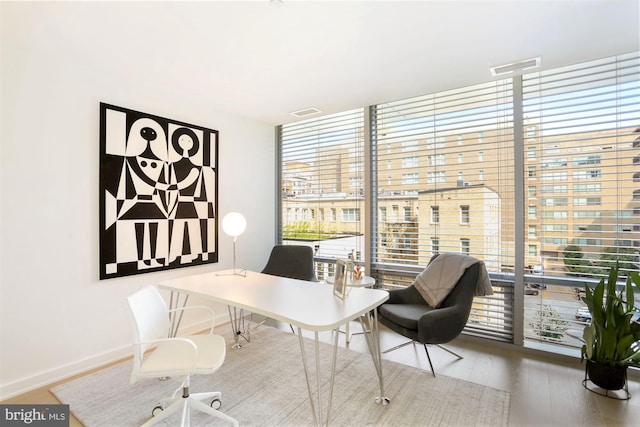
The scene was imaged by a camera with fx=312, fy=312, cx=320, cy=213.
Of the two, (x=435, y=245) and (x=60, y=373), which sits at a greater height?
(x=435, y=245)

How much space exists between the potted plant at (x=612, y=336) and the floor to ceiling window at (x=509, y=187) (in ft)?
1.55

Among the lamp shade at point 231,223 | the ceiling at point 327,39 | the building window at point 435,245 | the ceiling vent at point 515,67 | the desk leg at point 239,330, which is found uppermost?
the ceiling at point 327,39

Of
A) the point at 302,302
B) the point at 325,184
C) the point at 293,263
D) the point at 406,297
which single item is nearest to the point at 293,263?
the point at 293,263

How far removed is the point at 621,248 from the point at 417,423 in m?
2.19

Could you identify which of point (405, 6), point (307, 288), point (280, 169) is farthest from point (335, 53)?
point (280, 169)

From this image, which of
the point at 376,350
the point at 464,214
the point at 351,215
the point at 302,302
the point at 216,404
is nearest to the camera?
the point at 302,302

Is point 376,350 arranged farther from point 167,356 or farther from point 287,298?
point 167,356

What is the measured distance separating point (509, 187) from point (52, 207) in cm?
397

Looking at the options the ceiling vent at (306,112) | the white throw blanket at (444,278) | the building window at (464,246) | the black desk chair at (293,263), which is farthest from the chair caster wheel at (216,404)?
the ceiling vent at (306,112)

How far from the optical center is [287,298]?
2076 millimetres

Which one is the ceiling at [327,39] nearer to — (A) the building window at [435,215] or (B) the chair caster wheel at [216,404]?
(A) the building window at [435,215]

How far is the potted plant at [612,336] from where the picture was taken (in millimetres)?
2162

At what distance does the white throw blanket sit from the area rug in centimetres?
68

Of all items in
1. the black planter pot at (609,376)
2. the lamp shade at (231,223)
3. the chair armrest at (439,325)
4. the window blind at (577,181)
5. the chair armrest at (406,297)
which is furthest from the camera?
the chair armrest at (406,297)
